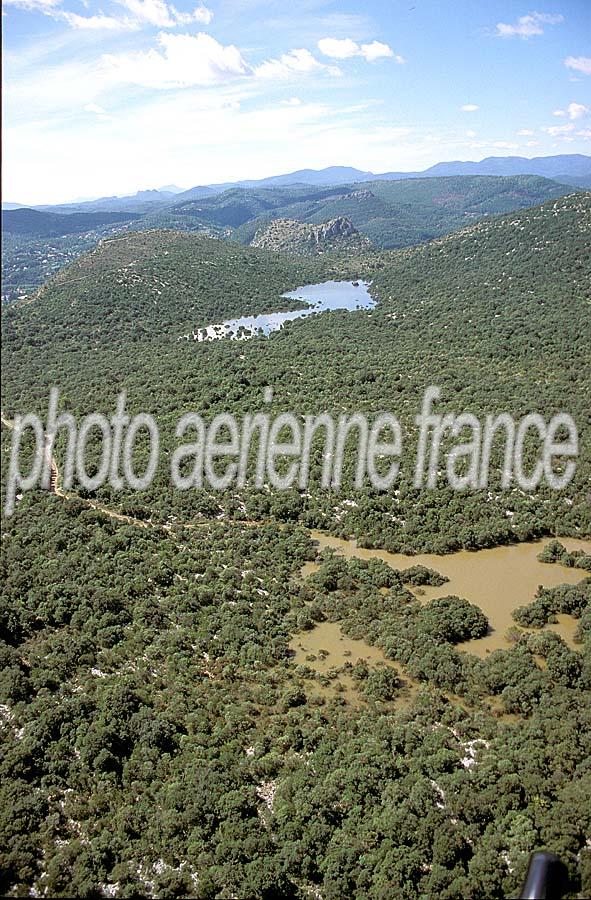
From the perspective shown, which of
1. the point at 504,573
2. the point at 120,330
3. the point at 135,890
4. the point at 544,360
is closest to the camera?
the point at 135,890

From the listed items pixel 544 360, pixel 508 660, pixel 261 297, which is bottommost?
pixel 508 660

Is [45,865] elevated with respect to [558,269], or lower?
lower

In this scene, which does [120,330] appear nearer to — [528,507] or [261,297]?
[261,297]

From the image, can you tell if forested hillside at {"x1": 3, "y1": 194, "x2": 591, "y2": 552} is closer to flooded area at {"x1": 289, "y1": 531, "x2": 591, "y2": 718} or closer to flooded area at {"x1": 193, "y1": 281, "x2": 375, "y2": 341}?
flooded area at {"x1": 289, "y1": 531, "x2": 591, "y2": 718}

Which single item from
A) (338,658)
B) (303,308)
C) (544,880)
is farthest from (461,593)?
(303,308)

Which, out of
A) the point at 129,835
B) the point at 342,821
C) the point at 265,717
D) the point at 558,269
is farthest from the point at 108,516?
the point at 558,269

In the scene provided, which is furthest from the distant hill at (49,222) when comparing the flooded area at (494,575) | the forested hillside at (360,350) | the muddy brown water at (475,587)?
the muddy brown water at (475,587)

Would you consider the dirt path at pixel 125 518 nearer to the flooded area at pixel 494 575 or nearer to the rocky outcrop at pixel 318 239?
the flooded area at pixel 494 575
